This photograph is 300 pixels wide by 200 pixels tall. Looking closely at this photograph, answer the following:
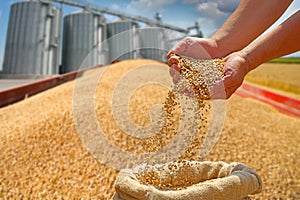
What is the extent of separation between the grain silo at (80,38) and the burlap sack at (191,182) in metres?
6.68

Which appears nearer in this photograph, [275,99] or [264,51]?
[264,51]

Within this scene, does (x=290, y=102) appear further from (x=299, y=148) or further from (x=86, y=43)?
(x=86, y=43)

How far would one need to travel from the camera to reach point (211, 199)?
2.15 ft

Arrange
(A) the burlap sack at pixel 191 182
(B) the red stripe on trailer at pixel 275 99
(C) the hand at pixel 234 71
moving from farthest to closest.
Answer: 1. (B) the red stripe on trailer at pixel 275 99
2. (C) the hand at pixel 234 71
3. (A) the burlap sack at pixel 191 182

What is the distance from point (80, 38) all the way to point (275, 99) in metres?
5.56

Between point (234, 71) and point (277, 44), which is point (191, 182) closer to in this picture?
point (234, 71)

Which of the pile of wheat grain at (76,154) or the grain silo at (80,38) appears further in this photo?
the grain silo at (80,38)

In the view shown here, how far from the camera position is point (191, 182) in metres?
0.87

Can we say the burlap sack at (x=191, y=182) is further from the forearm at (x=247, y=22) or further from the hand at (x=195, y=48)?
the forearm at (x=247, y=22)

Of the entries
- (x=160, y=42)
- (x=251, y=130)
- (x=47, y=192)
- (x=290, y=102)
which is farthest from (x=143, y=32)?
(x=47, y=192)

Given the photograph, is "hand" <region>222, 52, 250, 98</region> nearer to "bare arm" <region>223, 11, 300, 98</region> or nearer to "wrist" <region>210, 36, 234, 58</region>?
"bare arm" <region>223, 11, 300, 98</region>

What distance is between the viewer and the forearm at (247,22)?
928 millimetres

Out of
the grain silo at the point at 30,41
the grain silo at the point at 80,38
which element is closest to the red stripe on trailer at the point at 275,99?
the grain silo at the point at 80,38

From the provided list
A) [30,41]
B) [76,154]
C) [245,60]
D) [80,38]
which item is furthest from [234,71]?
[80,38]
